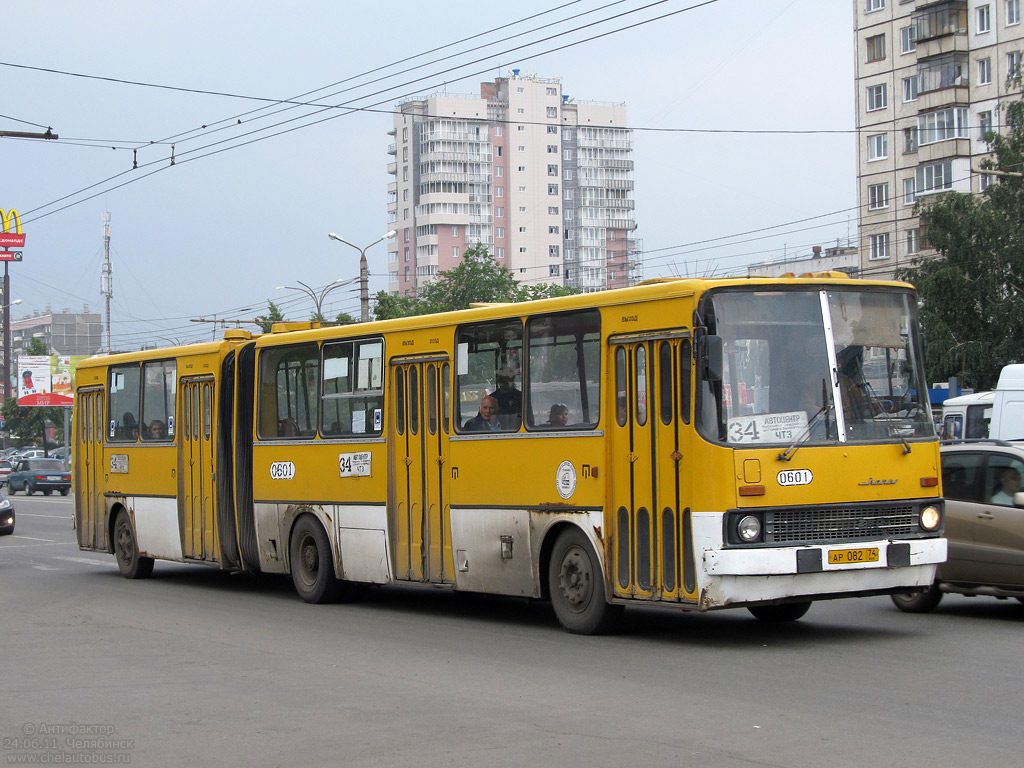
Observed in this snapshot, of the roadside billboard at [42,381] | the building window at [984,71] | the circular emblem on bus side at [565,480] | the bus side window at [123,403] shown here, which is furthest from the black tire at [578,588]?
the roadside billboard at [42,381]

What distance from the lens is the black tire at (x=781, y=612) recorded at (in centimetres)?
1236

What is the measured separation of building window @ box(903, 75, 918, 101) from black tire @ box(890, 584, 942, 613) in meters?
62.2

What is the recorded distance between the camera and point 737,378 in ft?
34.9

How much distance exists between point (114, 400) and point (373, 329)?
274 inches

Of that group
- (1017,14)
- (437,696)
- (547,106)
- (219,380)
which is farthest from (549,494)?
(547,106)

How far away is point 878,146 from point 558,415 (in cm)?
6553

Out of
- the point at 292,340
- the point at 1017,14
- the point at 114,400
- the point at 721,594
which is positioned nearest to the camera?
the point at 721,594

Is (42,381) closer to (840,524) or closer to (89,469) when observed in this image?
(89,469)

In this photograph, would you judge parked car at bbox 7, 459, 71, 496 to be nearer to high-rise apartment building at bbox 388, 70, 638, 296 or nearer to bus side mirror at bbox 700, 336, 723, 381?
bus side mirror at bbox 700, 336, 723, 381

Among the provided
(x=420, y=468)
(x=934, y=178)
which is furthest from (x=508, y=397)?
(x=934, y=178)

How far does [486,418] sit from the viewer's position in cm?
1301

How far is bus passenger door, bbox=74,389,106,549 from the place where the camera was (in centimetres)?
2044

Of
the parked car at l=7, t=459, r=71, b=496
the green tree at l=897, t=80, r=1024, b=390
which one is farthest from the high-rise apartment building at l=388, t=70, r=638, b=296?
the green tree at l=897, t=80, r=1024, b=390

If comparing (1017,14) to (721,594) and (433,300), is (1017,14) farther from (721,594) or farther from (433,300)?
(721,594)
